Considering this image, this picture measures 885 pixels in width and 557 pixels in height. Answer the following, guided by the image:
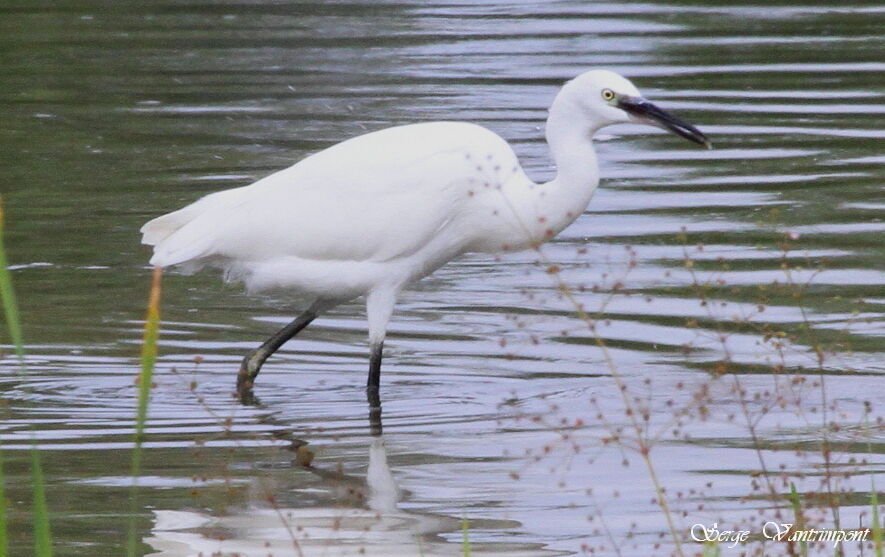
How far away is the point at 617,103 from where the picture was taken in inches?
289

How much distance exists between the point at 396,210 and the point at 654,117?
1.12 m

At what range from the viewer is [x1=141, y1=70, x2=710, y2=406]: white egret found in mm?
7352

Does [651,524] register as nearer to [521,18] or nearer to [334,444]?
[334,444]

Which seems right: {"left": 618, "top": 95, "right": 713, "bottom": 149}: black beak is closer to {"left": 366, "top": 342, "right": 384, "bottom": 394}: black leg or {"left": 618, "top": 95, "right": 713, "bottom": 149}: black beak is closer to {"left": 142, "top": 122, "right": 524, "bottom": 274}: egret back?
{"left": 142, "top": 122, "right": 524, "bottom": 274}: egret back

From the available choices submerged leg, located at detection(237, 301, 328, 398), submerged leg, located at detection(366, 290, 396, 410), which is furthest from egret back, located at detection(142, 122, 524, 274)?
submerged leg, located at detection(237, 301, 328, 398)

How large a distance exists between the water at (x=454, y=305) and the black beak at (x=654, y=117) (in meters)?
0.62

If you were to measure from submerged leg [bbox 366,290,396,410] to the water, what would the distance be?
0.13 m

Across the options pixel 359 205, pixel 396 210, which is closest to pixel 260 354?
pixel 359 205

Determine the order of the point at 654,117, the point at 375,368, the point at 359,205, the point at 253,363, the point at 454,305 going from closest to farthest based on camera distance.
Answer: the point at 654,117 < the point at 375,368 < the point at 359,205 < the point at 253,363 < the point at 454,305

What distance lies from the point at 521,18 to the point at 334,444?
36.7 ft

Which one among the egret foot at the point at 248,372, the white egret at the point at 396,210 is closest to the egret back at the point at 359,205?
the white egret at the point at 396,210

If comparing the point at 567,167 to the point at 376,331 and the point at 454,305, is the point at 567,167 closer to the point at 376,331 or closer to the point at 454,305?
the point at 376,331

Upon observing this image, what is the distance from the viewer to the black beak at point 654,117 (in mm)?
7277

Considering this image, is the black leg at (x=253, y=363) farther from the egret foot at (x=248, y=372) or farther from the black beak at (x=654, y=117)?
the black beak at (x=654, y=117)
